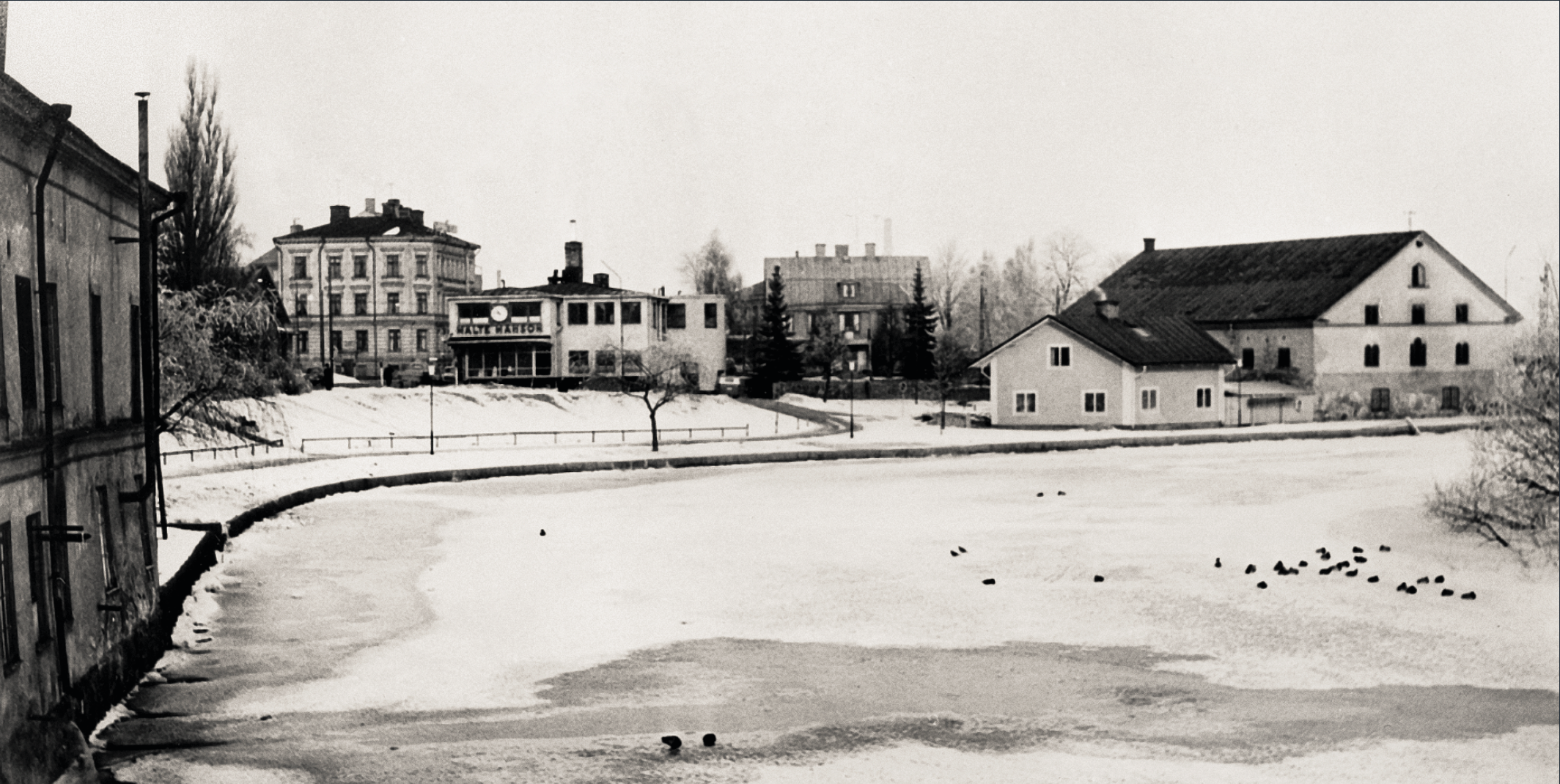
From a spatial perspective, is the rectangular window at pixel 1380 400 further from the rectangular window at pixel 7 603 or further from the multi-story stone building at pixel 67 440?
the rectangular window at pixel 7 603

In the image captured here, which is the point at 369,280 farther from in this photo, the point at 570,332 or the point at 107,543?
the point at 570,332

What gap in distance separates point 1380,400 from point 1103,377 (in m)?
9.60

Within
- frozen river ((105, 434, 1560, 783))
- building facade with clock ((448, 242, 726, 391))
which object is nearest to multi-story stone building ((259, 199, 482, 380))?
frozen river ((105, 434, 1560, 783))

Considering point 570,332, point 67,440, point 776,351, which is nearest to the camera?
point 67,440

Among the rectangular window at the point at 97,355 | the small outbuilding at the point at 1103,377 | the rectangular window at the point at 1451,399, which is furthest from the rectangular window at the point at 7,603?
the rectangular window at the point at 1451,399

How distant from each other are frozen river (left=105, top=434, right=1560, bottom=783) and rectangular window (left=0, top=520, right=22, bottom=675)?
280cm

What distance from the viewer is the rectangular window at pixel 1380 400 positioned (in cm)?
4953

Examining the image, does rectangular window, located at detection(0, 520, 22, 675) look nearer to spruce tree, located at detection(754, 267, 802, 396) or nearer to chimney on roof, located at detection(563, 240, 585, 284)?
chimney on roof, located at detection(563, 240, 585, 284)

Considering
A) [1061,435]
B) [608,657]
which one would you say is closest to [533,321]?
[1061,435]

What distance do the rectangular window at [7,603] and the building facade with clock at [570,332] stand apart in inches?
1712

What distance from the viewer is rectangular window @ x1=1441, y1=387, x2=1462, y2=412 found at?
150ft

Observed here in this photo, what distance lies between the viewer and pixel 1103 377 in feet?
167

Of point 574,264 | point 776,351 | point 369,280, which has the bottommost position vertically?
point 776,351

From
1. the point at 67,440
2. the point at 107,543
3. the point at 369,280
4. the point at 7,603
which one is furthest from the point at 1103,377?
the point at 7,603
